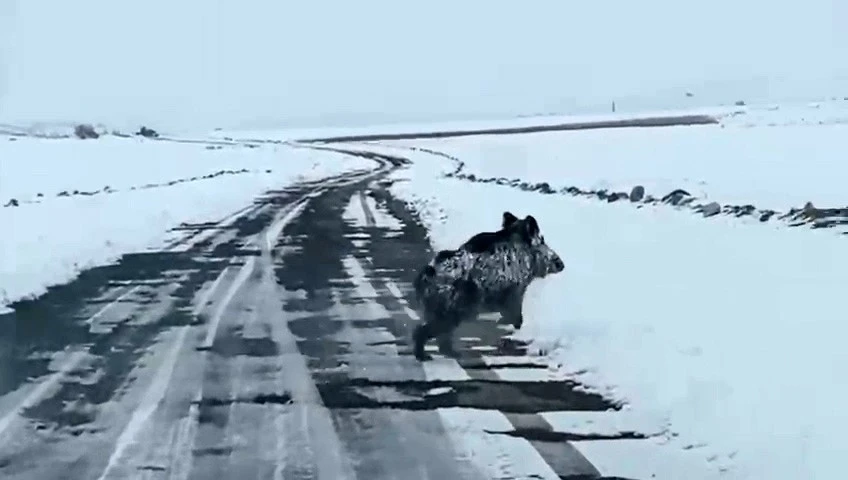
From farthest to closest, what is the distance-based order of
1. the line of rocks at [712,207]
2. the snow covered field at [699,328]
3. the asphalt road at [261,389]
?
1. the line of rocks at [712,207]
2. the snow covered field at [699,328]
3. the asphalt road at [261,389]

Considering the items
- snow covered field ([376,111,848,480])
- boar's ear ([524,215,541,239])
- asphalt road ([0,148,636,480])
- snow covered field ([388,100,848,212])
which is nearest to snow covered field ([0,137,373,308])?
asphalt road ([0,148,636,480])

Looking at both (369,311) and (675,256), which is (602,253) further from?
(369,311)

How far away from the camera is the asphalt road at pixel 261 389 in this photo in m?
8.26

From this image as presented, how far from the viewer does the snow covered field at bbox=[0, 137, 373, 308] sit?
2319 centimetres

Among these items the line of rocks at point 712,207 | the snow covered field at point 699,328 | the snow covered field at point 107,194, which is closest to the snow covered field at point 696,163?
the line of rocks at point 712,207

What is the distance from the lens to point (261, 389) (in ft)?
35.2

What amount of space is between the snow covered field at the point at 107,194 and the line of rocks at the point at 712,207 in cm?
996

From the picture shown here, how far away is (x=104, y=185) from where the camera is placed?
184 feet

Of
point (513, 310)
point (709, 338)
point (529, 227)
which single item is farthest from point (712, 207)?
point (709, 338)

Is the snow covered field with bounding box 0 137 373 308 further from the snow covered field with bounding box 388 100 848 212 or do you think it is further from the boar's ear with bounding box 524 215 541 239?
the snow covered field with bounding box 388 100 848 212

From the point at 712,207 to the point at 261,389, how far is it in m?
18.4

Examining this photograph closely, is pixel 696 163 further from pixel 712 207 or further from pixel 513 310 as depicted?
pixel 513 310

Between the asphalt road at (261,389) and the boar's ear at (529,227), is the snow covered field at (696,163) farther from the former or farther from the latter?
the boar's ear at (529,227)

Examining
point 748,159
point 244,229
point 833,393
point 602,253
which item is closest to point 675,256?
point 602,253
